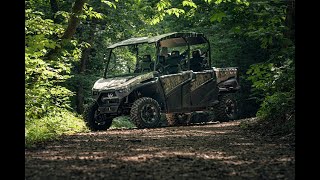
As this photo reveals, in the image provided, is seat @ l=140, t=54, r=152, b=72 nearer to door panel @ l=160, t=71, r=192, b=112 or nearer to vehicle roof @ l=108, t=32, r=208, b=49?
vehicle roof @ l=108, t=32, r=208, b=49

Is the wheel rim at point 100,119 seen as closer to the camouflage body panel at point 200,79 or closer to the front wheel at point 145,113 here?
the front wheel at point 145,113

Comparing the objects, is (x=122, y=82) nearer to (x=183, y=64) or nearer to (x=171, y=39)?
(x=171, y=39)

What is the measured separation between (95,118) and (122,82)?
1.36m

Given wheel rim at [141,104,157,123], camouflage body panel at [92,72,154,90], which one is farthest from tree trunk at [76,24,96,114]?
wheel rim at [141,104,157,123]

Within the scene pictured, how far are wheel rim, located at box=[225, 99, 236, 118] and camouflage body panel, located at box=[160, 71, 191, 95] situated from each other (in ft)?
7.85

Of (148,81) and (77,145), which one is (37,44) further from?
(148,81)

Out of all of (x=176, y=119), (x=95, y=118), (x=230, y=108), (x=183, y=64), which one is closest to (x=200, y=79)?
(x=183, y=64)

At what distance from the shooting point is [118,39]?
20.8m

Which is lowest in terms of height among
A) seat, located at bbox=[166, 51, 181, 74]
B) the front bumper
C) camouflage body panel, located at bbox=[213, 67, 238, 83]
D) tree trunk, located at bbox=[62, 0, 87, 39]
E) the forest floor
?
the forest floor

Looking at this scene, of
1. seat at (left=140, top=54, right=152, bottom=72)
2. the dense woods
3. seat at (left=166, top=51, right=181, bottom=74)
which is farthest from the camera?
seat at (left=166, top=51, right=181, bottom=74)

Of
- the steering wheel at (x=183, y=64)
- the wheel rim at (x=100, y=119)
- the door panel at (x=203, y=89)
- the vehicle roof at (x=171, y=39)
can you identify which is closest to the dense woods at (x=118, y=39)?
the wheel rim at (x=100, y=119)

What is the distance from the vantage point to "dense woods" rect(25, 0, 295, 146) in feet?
28.7

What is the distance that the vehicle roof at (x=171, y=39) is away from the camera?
12.3 meters

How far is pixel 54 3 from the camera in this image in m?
15.4
